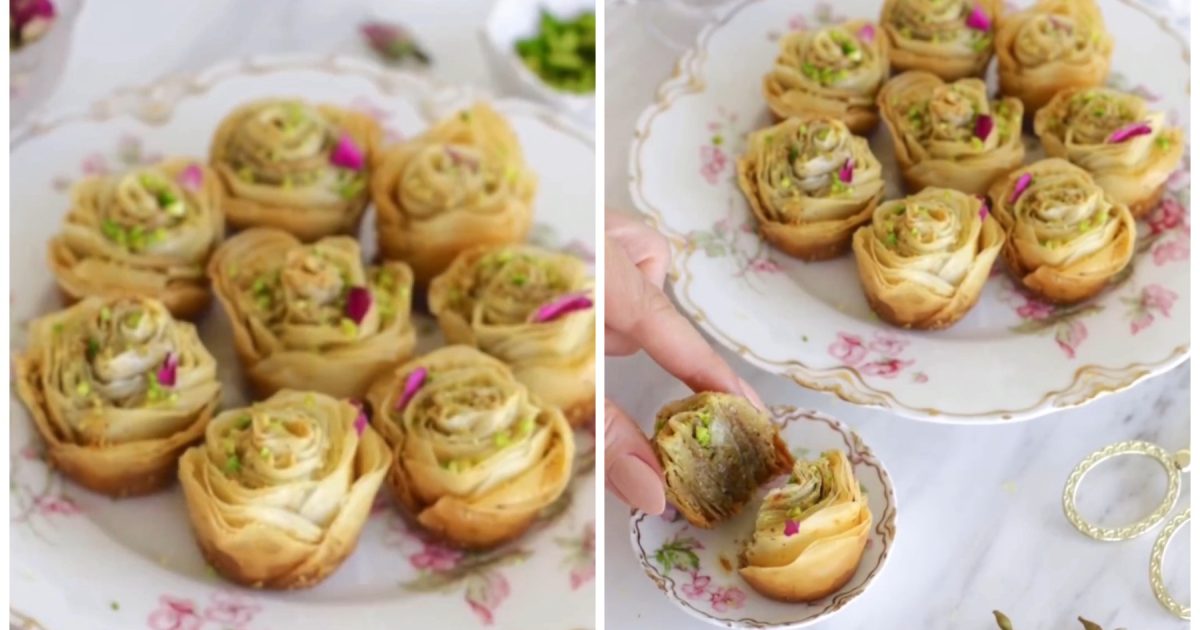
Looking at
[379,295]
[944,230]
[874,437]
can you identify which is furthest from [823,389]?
[379,295]

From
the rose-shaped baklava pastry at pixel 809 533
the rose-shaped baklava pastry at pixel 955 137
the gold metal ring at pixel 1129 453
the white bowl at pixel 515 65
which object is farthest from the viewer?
the white bowl at pixel 515 65

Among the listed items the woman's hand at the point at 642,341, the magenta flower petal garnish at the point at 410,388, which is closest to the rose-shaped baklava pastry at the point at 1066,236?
the woman's hand at the point at 642,341

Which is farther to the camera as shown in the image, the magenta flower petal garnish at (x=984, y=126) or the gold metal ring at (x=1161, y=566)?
the magenta flower petal garnish at (x=984, y=126)

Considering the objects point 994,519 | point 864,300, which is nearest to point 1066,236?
point 864,300

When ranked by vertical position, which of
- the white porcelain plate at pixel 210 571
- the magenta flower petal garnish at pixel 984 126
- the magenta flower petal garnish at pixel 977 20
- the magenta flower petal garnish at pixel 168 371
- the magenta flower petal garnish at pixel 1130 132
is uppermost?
the magenta flower petal garnish at pixel 977 20

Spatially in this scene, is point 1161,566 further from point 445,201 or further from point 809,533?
point 445,201

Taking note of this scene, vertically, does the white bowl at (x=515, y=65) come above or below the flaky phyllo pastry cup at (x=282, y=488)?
above

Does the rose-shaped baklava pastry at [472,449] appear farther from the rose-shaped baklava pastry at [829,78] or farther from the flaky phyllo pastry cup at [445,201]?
the rose-shaped baklava pastry at [829,78]

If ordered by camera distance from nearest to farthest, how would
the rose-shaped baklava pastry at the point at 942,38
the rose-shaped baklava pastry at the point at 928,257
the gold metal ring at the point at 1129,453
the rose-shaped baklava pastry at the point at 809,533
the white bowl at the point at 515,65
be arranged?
the rose-shaped baklava pastry at the point at 809,533
the gold metal ring at the point at 1129,453
the rose-shaped baklava pastry at the point at 928,257
the rose-shaped baklava pastry at the point at 942,38
the white bowl at the point at 515,65
